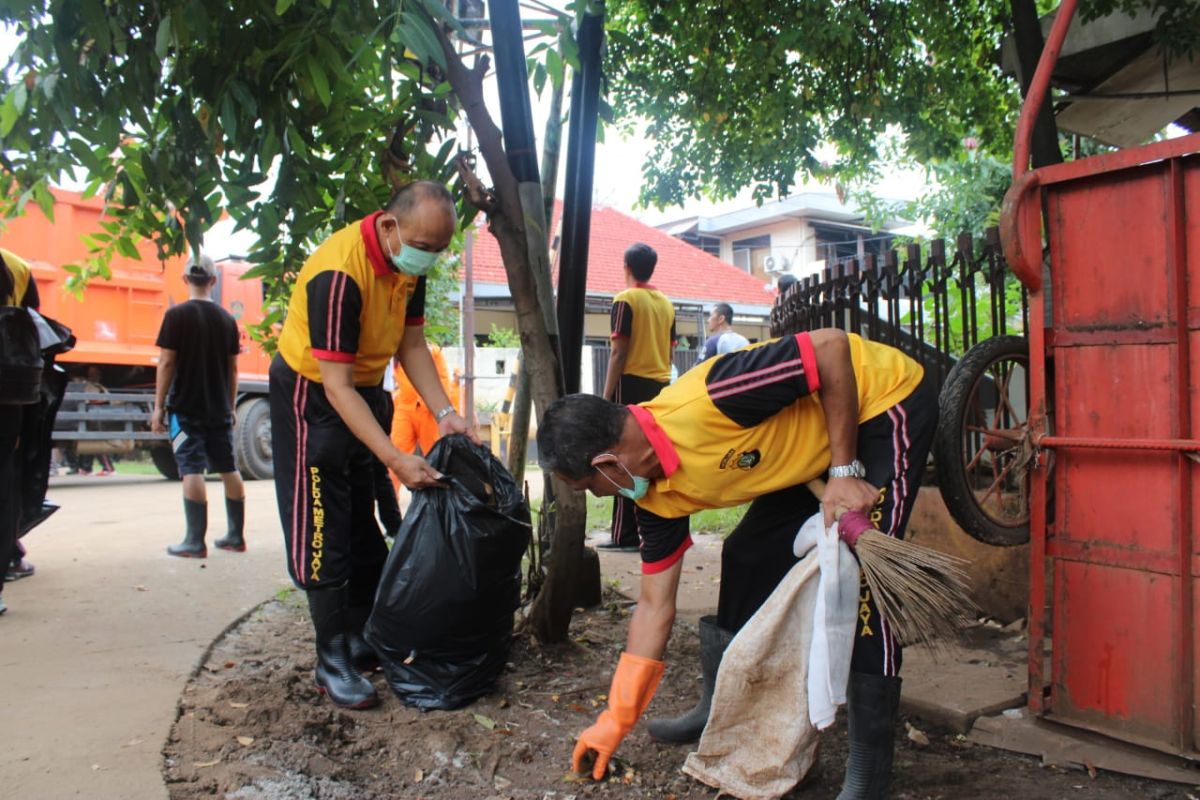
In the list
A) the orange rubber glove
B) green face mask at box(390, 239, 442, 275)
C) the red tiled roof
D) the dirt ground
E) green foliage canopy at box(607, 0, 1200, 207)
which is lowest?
the dirt ground

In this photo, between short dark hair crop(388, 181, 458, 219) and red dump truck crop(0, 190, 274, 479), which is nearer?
short dark hair crop(388, 181, 458, 219)

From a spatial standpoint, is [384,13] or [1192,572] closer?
[1192,572]

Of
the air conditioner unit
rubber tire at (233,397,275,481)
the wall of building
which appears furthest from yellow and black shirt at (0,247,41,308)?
the wall of building

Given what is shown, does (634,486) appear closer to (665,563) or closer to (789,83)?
(665,563)

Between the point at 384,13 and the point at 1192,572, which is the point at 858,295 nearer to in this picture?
the point at 1192,572

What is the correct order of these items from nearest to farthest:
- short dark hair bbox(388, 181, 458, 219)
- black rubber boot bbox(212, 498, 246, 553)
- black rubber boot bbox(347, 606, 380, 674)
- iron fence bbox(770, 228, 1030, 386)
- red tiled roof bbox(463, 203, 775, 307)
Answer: short dark hair bbox(388, 181, 458, 219) < black rubber boot bbox(347, 606, 380, 674) < iron fence bbox(770, 228, 1030, 386) < black rubber boot bbox(212, 498, 246, 553) < red tiled roof bbox(463, 203, 775, 307)

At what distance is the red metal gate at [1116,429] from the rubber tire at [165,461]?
9722 millimetres

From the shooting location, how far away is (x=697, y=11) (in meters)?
5.45

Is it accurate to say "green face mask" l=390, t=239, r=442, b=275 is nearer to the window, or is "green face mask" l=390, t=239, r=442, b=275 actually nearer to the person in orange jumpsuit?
the person in orange jumpsuit

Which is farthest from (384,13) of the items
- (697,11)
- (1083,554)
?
(697,11)

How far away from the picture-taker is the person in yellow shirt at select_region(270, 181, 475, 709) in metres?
2.78

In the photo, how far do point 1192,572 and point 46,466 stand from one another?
442 centimetres

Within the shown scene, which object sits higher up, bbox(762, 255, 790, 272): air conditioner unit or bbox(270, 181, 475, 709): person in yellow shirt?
bbox(762, 255, 790, 272): air conditioner unit

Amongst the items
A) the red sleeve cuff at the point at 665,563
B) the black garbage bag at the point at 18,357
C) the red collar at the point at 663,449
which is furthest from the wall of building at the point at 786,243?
the red collar at the point at 663,449
